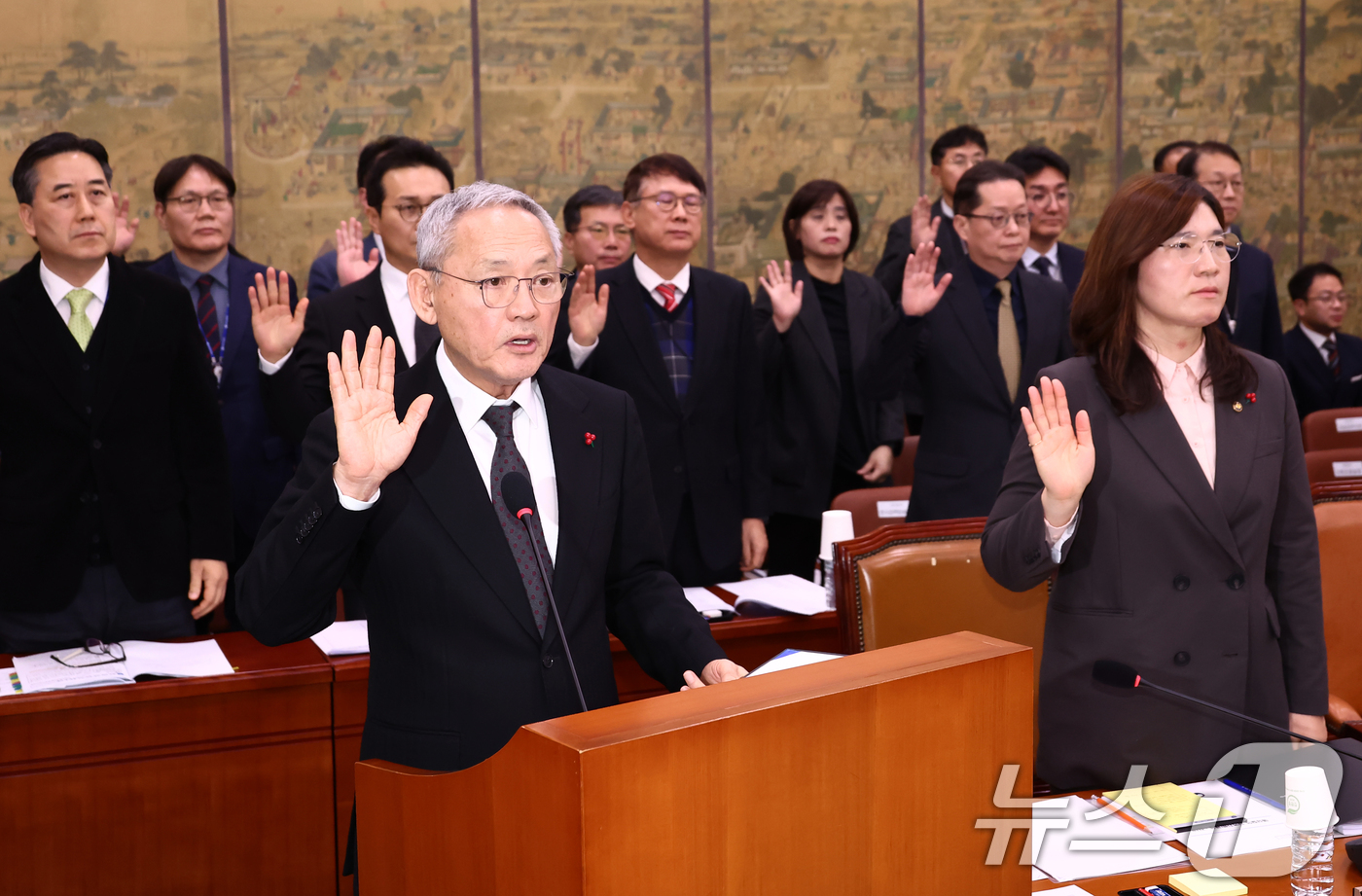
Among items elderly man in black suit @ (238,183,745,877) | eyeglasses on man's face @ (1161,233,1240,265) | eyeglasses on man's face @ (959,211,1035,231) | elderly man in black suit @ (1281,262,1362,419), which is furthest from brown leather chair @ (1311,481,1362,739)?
elderly man in black suit @ (1281,262,1362,419)

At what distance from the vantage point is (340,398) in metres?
1.58

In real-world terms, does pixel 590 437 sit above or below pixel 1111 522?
above

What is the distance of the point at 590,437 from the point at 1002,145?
18.3 ft

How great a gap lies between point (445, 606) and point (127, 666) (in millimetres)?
1180

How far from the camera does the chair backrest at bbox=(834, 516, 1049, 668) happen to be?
238 centimetres

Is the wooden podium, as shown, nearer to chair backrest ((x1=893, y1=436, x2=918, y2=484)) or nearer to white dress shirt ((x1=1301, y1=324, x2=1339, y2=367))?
chair backrest ((x1=893, y1=436, x2=918, y2=484))

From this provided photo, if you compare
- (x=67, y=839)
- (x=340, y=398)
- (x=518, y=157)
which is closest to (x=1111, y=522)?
(x=340, y=398)

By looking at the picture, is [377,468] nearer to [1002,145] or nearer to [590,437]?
[590,437]

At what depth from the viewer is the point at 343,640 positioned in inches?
109

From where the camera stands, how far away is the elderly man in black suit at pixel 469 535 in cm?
163

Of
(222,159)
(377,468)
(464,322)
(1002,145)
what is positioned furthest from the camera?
(1002,145)

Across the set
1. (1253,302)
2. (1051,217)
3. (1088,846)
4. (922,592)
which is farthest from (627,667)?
(1253,302)

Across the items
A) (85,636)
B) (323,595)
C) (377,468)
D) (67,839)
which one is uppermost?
(377,468)

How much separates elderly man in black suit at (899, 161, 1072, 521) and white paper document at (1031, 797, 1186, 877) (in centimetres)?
190
